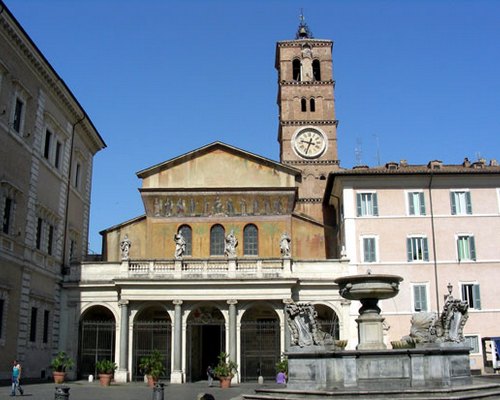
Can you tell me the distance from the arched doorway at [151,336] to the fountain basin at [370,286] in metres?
16.4

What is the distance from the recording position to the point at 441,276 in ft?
106

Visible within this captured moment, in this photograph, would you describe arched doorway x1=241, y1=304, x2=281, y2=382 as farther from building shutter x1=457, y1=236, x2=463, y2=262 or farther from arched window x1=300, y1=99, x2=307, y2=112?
arched window x1=300, y1=99, x2=307, y2=112

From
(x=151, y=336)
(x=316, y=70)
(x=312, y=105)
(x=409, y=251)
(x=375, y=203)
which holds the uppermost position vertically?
(x=316, y=70)

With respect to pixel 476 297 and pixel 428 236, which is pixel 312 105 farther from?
pixel 476 297

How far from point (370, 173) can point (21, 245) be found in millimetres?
17559

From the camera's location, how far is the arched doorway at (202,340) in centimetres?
3312

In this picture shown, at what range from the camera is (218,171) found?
37.5 metres

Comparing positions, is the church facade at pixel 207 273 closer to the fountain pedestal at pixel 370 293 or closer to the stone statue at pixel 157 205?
the stone statue at pixel 157 205

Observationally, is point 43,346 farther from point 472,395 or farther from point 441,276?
point 472,395

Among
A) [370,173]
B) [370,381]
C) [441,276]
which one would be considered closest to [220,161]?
[370,173]

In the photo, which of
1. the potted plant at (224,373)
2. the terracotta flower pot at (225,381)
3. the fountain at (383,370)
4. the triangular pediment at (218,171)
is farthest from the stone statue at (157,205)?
the fountain at (383,370)

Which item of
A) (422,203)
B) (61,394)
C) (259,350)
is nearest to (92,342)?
(259,350)

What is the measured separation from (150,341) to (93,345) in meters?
2.96

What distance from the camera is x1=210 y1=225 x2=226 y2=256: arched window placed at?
36469mm
